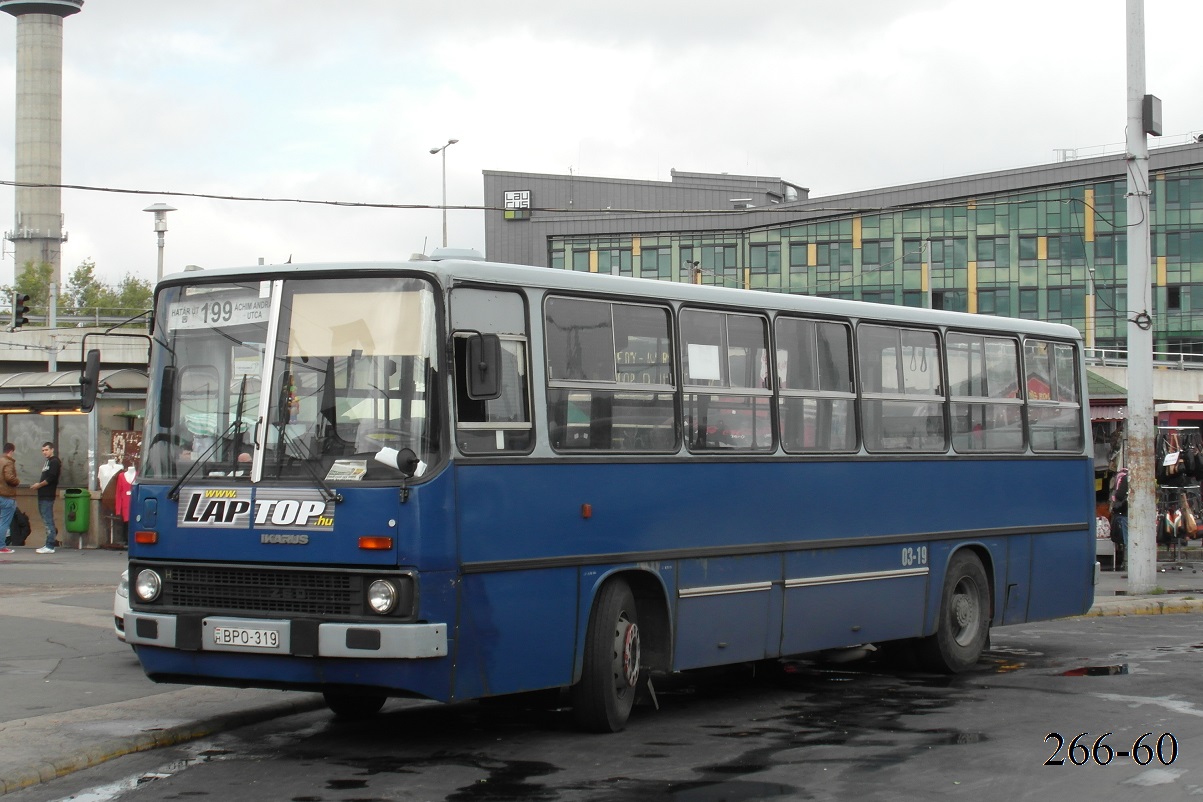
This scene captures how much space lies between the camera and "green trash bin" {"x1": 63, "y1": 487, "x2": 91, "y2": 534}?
93.4ft

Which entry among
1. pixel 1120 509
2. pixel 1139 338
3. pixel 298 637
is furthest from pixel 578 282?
pixel 1120 509

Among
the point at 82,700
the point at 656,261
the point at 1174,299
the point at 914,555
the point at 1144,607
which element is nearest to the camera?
the point at 82,700

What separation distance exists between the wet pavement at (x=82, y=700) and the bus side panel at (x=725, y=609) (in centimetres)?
278

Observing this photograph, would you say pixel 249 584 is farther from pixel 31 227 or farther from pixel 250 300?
pixel 31 227

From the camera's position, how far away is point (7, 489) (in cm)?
2691

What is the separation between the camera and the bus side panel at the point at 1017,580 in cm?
1436

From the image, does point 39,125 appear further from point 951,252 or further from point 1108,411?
point 1108,411

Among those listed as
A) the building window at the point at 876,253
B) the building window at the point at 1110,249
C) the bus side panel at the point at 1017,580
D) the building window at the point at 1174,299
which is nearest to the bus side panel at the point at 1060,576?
the bus side panel at the point at 1017,580

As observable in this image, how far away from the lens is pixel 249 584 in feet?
29.6

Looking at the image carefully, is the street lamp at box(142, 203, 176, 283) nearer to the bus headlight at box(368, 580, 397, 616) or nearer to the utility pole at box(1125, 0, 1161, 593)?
the utility pole at box(1125, 0, 1161, 593)

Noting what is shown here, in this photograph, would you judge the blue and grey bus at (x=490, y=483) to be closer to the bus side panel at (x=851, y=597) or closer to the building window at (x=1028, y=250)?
the bus side panel at (x=851, y=597)

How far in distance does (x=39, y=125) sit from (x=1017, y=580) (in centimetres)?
11093

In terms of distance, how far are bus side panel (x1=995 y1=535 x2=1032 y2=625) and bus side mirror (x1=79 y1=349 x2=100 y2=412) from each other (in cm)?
818

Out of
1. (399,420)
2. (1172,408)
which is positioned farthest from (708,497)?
(1172,408)
